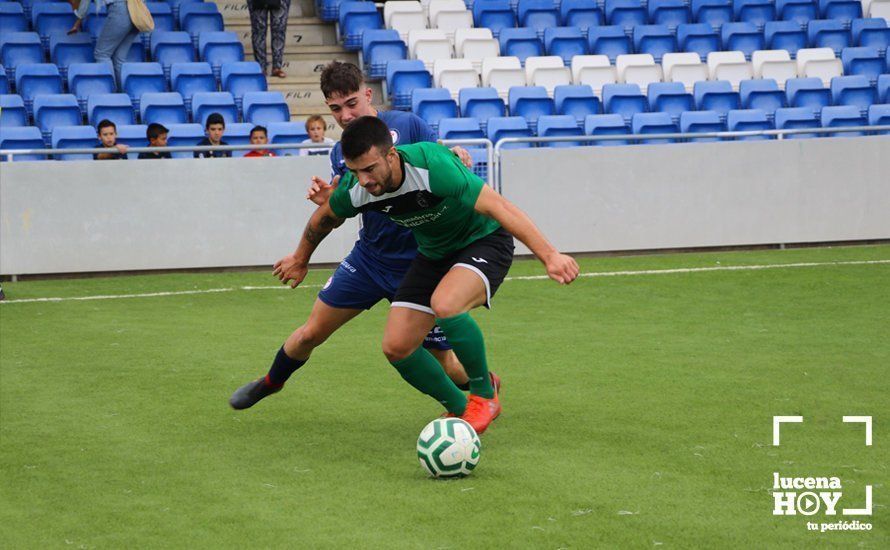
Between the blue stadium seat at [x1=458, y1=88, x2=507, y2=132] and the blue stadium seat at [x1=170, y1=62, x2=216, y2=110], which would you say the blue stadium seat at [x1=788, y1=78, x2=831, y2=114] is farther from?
the blue stadium seat at [x1=170, y1=62, x2=216, y2=110]

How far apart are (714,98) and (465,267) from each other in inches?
498

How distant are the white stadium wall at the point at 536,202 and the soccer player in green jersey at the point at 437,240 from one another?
7.70 m

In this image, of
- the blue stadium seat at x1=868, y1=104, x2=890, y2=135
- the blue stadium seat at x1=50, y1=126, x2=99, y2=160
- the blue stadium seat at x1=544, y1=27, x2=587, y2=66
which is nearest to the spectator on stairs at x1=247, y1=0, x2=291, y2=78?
the blue stadium seat at x1=50, y1=126, x2=99, y2=160

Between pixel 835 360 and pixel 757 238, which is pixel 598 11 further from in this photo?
pixel 835 360

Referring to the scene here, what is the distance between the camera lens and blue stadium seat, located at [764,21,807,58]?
66.1ft

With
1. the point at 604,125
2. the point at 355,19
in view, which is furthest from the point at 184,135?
the point at 604,125

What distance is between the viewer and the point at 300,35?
19312mm

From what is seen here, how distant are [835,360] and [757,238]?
7.09 m

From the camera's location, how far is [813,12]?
821 inches

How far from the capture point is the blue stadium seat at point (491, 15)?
19.8m

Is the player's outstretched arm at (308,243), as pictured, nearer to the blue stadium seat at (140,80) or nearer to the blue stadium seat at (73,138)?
the blue stadium seat at (73,138)

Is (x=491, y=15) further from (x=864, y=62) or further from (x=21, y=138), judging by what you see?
(x=21, y=138)

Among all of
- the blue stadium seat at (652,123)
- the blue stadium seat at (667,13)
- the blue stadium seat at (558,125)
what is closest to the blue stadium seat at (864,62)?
the blue stadium seat at (667,13)

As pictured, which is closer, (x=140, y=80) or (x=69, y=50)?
(x=140, y=80)
